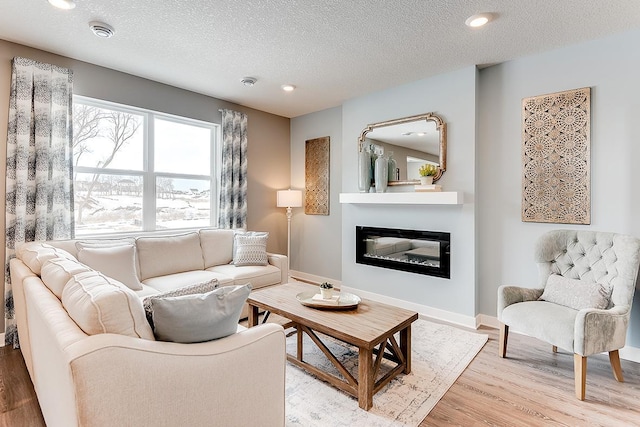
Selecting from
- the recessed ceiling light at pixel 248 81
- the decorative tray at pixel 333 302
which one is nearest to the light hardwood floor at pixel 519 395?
the decorative tray at pixel 333 302

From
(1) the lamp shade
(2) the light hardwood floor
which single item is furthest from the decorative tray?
(1) the lamp shade

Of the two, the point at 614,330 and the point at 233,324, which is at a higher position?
the point at 233,324

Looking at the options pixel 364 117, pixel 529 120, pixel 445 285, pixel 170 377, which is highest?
pixel 364 117

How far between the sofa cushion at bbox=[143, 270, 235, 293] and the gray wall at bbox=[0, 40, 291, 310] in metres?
1.25

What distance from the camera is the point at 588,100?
2.61m

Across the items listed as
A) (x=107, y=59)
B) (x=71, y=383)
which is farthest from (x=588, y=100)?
(x=107, y=59)

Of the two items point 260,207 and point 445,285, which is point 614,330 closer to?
point 445,285

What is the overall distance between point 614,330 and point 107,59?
4663mm

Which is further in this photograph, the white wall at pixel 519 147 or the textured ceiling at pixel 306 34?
the white wall at pixel 519 147

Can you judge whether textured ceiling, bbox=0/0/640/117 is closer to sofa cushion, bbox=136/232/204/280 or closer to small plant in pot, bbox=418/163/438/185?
small plant in pot, bbox=418/163/438/185

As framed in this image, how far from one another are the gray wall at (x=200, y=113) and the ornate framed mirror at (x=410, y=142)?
1.56 meters

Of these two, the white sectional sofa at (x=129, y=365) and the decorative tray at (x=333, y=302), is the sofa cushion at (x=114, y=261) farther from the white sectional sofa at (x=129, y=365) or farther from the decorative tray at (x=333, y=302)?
the decorative tray at (x=333, y=302)

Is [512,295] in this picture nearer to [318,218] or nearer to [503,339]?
[503,339]

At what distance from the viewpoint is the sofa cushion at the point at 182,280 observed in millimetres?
2877
